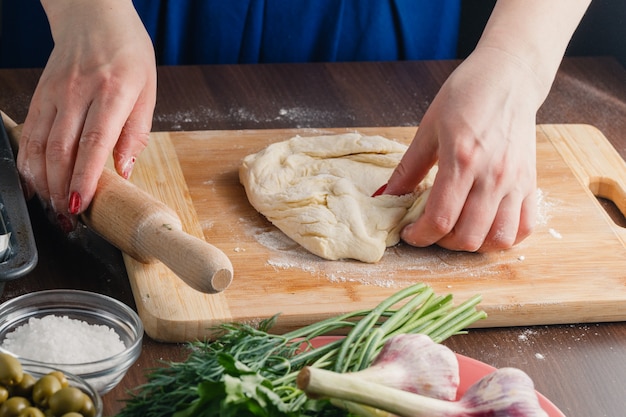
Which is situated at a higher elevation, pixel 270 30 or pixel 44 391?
pixel 44 391

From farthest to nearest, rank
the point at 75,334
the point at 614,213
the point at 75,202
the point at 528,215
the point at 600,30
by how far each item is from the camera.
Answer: the point at 600,30 < the point at 614,213 < the point at 528,215 < the point at 75,202 < the point at 75,334

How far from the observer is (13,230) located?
57.1 inches

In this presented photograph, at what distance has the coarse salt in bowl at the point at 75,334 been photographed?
1.23m

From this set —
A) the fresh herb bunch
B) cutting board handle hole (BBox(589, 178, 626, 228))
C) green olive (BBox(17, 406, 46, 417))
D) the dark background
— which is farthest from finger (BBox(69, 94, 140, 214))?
the dark background

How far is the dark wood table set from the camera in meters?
1.43

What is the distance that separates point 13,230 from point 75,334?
0.26 metres

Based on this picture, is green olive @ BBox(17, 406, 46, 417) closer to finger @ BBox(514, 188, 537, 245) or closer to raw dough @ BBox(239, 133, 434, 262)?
raw dough @ BBox(239, 133, 434, 262)

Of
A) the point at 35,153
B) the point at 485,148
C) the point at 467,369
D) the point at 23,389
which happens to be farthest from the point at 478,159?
the point at 23,389

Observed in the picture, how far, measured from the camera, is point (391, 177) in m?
1.74

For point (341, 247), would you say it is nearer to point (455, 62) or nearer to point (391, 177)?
point (391, 177)

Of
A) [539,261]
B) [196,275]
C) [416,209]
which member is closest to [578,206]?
[539,261]

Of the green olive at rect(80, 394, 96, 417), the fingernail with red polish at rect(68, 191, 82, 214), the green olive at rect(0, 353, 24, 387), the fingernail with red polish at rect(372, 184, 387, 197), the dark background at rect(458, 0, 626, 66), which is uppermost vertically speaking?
the green olive at rect(0, 353, 24, 387)

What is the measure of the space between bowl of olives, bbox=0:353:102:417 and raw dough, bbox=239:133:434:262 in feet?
2.05

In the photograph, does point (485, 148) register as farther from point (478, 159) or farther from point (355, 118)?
point (355, 118)
